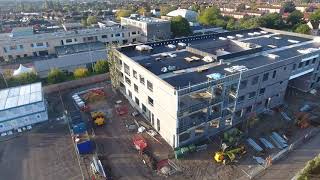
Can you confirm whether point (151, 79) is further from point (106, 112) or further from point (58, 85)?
point (58, 85)

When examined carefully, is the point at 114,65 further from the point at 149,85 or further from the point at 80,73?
the point at 149,85

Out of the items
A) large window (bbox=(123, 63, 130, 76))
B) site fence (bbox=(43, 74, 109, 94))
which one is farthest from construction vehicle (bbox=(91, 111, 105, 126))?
site fence (bbox=(43, 74, 109, 94))

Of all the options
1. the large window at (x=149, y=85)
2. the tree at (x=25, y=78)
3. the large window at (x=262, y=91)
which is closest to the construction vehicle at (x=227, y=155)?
the large window at (x=262, y=91)

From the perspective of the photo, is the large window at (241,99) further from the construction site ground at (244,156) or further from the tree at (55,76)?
the tree at (55,76)

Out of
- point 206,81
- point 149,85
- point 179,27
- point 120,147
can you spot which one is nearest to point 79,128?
point 120,147

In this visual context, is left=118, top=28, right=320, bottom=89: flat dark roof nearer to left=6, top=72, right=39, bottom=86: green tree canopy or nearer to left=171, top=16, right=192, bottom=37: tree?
left=6, top=72, right=39, bottom=86: green tree canopy

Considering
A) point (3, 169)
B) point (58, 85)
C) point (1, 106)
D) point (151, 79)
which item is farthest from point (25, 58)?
point (151, 79)
